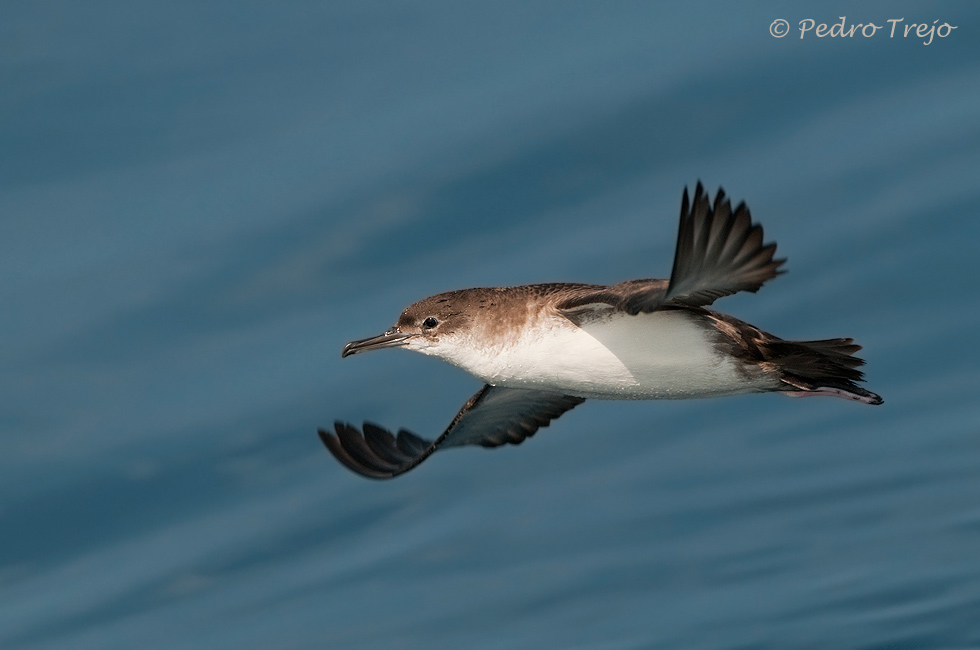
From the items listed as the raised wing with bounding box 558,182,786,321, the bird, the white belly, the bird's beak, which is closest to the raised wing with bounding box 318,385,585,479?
the bird's beak

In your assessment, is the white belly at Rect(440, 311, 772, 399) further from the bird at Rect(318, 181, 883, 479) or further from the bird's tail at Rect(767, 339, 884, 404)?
the bird's tail at Rect(767, 339, 884, 404)

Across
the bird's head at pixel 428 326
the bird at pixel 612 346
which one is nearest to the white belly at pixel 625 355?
the bird at pixel 612 346

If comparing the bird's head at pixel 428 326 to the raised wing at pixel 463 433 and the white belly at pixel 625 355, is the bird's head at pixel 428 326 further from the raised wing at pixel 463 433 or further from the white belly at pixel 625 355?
the raised wing at pixel 463 433

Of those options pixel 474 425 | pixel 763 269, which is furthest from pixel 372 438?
pixel 763 269

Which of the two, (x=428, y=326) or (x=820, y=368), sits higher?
(x=428, y=326)

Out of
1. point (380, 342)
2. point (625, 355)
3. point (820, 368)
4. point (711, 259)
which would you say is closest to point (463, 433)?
point (380, 342)

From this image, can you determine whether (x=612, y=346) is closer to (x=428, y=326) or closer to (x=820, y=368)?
(x=428, y=326)
